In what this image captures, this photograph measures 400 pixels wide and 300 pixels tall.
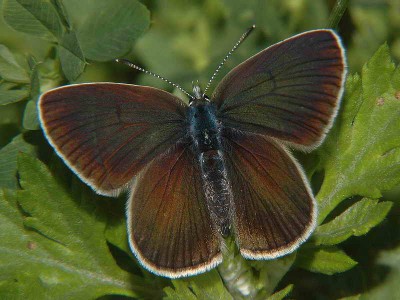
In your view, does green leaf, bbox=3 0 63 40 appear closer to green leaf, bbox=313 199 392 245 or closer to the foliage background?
the foliage background

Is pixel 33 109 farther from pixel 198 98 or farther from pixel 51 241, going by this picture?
pixel 198 98

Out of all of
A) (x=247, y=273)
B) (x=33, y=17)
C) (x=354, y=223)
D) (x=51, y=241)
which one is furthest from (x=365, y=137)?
(x=33, y=17)

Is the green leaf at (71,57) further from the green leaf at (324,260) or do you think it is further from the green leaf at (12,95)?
the green leaf at (324,260)

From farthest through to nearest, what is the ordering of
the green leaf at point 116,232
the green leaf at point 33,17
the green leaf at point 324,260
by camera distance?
1. the green leaf at point 33,17
2. the green leaf at point 116,232
3. the green leaf at point 324,260

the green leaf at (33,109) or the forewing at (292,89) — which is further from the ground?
the forewing at (292,89)

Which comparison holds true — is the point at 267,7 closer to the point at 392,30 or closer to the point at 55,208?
the point at 392,30

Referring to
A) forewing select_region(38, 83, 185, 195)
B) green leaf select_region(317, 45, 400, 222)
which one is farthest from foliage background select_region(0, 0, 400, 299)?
forewing select_region(38, 83, 185, 195)

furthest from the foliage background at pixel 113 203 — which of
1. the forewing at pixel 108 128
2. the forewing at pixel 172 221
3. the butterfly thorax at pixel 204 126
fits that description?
the butterfly thorax at pixel 204 126
